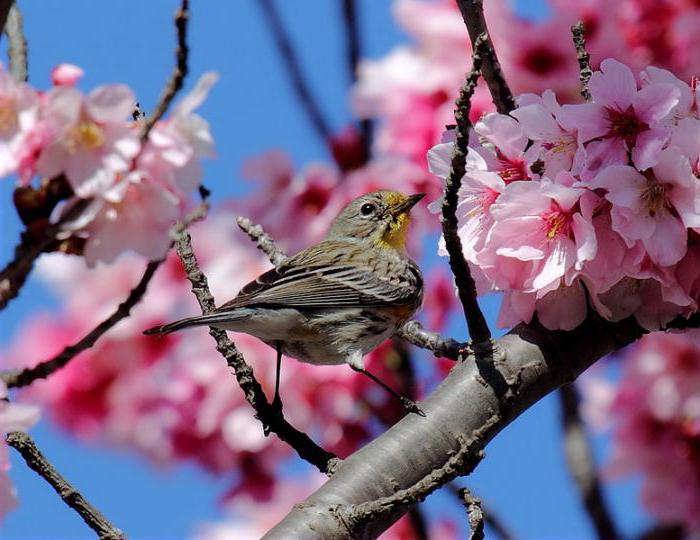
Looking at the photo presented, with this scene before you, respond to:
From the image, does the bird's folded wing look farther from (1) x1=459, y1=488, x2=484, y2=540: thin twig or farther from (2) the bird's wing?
(1) x1=459, y1=488, x2=484, y2=540: thin twig

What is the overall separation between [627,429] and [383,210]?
1.72m

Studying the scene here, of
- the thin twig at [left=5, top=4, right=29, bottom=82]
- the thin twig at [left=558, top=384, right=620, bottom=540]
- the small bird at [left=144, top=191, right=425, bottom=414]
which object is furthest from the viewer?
the thin twig at [left=558, top=384, right=620, bottom=540]

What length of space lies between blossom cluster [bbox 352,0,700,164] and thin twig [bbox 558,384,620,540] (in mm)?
1304

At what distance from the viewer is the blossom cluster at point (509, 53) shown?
4.80 meters

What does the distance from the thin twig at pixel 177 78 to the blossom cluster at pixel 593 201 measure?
1.01 meters

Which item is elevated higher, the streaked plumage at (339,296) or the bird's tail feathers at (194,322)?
the streaked plumage at (339,296)

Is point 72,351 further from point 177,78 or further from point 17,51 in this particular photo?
point 17,51

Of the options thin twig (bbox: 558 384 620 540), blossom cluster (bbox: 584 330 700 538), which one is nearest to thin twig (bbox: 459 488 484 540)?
thin twig (bbox: 558 384 620 540)

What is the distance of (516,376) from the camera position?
2.74m

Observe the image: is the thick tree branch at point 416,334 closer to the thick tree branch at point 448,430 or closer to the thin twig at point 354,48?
the thick tree branch at point 448,430

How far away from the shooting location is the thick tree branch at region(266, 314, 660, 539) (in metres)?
2.39

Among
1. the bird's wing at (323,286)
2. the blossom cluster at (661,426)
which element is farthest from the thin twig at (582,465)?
the bird's wing at (323,286)

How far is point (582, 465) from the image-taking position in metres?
5.00

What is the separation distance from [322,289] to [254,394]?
154 centimetres
